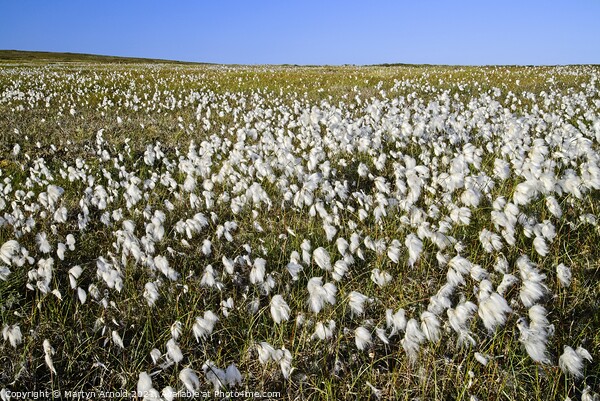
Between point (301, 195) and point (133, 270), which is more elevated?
point (301, 195)

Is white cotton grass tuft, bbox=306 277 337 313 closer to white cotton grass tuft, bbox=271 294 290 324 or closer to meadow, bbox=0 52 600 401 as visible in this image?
meadow, bbox=0 52 600 401

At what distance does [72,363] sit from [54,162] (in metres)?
5.47

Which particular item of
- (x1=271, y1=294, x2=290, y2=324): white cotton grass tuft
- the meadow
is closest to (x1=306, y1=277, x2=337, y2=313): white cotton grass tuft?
the meadow

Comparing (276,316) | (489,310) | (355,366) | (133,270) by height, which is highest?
(489,310)

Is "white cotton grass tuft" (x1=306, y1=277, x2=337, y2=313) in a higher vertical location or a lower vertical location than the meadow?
higher

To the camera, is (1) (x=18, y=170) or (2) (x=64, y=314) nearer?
(2) (x=64, y=314)

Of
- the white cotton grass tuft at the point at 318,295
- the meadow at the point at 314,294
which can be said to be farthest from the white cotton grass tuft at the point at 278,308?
the white cotton grass tuft at the point at 318,295

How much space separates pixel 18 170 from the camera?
6797mm

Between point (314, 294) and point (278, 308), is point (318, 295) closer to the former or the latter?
point (314, 294)

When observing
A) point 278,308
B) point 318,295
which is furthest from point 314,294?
point 278,308

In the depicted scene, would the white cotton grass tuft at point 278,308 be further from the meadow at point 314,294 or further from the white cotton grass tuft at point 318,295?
the white cotton grass tuft at point 318,295

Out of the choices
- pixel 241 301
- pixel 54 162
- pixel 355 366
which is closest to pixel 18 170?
pixel 54 162

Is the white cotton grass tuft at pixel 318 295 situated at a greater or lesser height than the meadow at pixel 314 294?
greater

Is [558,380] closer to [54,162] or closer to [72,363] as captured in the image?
[72,363]
